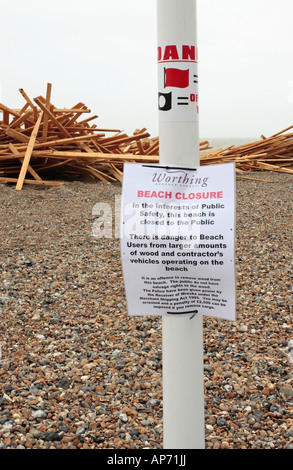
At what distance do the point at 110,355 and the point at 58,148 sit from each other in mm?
5440

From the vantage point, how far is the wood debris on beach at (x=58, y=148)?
291 inches

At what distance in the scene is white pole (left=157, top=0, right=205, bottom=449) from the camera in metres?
1.58

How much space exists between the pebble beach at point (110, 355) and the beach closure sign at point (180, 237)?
3.32ft

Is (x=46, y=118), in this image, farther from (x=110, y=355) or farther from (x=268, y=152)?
(x=110, y=355)

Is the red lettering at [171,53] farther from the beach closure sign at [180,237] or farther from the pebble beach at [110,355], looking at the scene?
the pebble beach at [110,355]

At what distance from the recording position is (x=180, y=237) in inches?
61.7

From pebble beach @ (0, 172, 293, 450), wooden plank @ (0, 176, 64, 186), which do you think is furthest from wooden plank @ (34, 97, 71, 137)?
pebble beach @ (0, 172, 293, 450)

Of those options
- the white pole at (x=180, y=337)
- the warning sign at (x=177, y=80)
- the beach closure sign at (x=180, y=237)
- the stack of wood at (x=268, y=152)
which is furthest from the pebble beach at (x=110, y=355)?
the stack of wood at (x=268, y=152)

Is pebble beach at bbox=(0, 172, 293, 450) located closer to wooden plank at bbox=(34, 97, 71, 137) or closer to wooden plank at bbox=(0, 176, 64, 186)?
wooden plank at bbox=(0, 176, 64, 186)

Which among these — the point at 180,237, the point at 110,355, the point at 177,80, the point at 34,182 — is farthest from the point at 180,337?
the point at 34,182

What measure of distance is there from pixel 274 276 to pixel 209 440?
79.4 inches

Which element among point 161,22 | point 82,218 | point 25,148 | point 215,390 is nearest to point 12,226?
point 82,218

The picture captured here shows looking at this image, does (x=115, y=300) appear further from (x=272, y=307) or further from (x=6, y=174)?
(x=6, y=174)

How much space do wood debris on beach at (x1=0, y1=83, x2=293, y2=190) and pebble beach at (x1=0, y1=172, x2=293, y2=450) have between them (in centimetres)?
251
